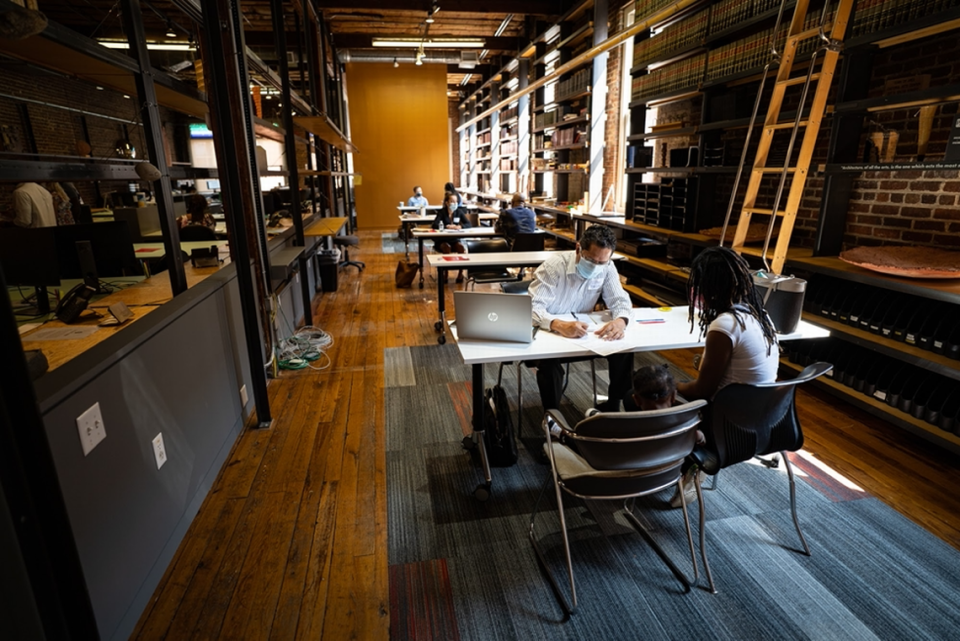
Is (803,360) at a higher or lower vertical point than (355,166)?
lower

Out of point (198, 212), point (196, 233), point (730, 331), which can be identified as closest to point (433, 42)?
point (198, 212)

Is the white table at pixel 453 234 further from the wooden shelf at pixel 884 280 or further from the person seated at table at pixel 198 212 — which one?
the wooden shelf at pixel 884 280

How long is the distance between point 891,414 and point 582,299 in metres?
1.89

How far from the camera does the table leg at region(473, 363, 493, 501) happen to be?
2607 millimetres

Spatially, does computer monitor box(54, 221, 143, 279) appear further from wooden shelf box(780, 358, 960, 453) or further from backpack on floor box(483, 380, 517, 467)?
wooden shelf box(780, 358, 960, 453)

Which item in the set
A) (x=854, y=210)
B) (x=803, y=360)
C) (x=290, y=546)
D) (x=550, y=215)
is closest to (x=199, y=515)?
(x=290, y=546)

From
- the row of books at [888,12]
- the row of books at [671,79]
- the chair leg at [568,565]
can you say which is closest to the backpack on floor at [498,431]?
the chair leg at [568,565]

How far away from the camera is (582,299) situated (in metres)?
3.31

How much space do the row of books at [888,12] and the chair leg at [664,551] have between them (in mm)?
2776

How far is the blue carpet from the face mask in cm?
113

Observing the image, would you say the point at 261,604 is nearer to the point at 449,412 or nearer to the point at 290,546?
the point at 290,546

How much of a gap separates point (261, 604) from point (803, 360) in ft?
11.9

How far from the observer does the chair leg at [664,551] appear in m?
2.08

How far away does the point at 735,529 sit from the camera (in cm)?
241
